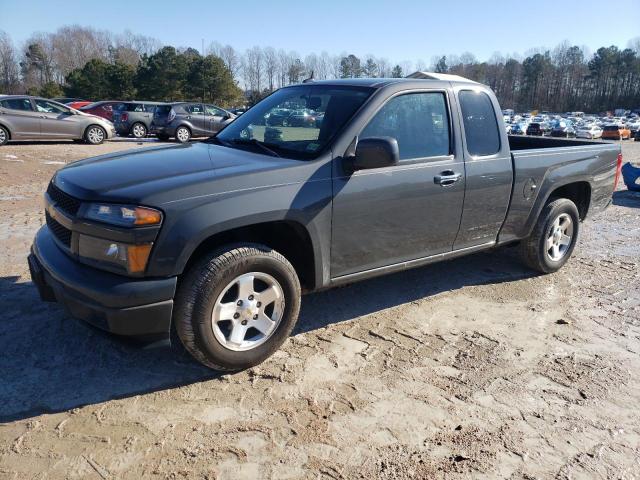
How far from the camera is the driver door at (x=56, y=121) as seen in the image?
15719mm

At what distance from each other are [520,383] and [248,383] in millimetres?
1726

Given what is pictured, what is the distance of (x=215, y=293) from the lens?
10.0 feet

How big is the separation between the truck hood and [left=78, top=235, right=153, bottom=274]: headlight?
24 cm

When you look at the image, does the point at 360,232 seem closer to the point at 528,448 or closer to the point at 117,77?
the point at 528,448

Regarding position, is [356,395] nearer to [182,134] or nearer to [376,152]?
[376,152]

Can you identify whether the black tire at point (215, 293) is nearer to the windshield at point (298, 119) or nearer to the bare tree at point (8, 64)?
the windshield at point (298, 119)

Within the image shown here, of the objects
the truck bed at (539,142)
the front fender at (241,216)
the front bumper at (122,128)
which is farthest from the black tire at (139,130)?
the front fender at (241,216)

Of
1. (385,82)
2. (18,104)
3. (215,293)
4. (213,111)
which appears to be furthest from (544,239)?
(213,111)

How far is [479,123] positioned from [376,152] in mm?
1523

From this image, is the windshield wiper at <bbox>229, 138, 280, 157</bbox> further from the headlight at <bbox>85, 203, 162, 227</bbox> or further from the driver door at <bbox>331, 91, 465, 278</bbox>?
the headlight at <bbox>85, 203, 162, 227</bbox>

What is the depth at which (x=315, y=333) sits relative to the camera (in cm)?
Result: 392

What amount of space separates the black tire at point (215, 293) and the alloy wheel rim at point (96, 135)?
15.6 m

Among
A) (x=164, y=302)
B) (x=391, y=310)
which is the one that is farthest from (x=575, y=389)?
(x=164, y=302)

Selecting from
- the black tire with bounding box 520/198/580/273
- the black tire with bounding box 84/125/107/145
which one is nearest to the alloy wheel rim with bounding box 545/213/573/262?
the black tire with bounding box 520/198/580/273
